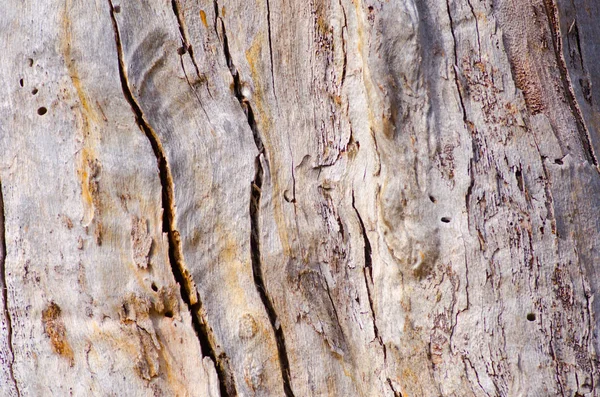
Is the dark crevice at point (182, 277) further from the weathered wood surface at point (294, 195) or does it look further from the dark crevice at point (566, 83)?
the dark crevice at point (566, 83)

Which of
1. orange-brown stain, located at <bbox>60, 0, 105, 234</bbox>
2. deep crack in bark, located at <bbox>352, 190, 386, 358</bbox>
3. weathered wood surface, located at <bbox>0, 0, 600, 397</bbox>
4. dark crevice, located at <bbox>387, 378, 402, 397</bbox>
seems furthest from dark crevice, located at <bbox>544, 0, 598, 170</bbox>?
orange-brown stain, located at <bbox>60, 0, 105, 234</bbox>

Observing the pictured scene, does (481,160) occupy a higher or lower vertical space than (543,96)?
lower

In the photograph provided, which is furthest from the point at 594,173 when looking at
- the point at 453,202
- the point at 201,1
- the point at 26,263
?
the point at 26,263

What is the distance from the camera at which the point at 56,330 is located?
1066 mm

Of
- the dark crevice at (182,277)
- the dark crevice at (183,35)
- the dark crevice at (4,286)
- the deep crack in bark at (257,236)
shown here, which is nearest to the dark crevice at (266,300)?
the deep crack in bark at (257,236)

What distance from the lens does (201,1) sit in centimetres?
108

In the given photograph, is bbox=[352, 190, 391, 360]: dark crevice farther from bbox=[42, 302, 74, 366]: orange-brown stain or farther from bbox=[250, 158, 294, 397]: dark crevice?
bbox=[42, 302, 74, 366]: orange-brown stain

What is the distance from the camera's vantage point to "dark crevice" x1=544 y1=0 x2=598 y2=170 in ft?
3.33

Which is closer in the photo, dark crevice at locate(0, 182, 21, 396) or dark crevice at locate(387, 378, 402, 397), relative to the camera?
dark crevice at locate(387, 378, 402, 397)

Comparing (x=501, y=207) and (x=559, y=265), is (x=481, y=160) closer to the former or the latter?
(x=501, y=207)

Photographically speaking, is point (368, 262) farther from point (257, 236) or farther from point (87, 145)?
point (87, 145)

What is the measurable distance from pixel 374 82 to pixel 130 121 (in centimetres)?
46

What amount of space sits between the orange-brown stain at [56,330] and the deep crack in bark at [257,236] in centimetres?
38

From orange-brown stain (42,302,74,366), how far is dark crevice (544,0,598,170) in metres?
1.04
